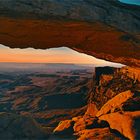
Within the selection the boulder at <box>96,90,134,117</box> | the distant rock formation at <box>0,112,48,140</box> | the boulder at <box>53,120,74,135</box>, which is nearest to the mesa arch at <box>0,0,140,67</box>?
the boulder at <box>96,90,134,117</box>

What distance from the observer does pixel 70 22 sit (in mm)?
9555

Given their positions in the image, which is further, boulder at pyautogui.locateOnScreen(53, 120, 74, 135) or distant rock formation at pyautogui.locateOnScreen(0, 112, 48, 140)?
distant rock formation at pyautogui.locateOnScreen(0, 112, 48, 140)

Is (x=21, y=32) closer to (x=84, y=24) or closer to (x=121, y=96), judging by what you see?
(x=84, y=24)

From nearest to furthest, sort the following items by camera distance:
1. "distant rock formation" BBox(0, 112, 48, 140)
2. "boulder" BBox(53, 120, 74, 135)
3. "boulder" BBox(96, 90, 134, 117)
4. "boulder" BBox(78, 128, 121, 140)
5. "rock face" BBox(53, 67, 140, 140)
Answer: "boulder" BBox(78, 128, 121, 140) → "rock face" BBox(53, 67, 140, 140) → "boulder" BBox(96, 90, 134, 117) → "boulder" BBox(53, 120, 74, 135) → "distant rock formation" BBox(0, 112, 48, 140)

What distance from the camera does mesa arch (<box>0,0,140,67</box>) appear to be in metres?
8.65

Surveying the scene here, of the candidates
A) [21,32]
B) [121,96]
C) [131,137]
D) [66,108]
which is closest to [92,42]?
[21,32]

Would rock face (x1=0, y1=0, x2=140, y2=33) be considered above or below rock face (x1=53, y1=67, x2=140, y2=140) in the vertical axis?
above

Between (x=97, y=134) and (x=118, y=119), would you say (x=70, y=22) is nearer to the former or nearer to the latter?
(x=97, y=134)

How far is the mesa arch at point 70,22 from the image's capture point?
28.4 ft

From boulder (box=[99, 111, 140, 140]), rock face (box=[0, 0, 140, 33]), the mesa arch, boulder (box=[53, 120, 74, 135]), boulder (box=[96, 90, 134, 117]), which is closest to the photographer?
rock face (box=[0, 0, 140, 33])

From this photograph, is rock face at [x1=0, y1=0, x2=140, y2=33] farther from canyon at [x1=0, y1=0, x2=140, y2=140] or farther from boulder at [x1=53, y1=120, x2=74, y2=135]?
boulder at [x1=53, y1=120, x2=74, y2=135]

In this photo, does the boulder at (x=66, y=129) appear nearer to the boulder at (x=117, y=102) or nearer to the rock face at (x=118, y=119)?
the rock face at (x=118, y=119)

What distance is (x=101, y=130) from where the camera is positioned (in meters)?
26.4

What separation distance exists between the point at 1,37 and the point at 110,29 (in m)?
4.50
